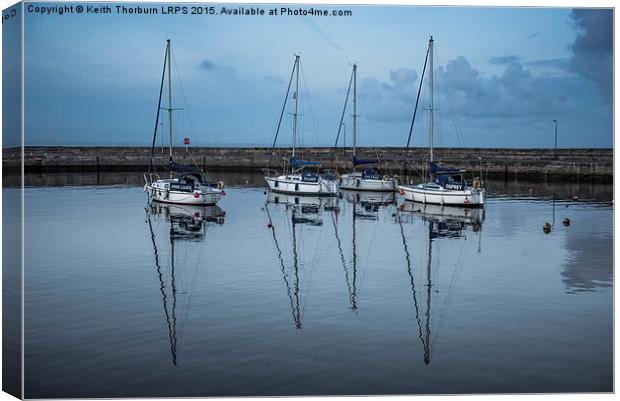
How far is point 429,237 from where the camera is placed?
91.8 ft

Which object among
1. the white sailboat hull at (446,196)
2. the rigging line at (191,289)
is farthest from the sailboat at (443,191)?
the rigging line at (191,289)

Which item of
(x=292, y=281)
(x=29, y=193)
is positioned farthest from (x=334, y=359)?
(x=29, y=193)

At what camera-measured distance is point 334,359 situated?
1188cm

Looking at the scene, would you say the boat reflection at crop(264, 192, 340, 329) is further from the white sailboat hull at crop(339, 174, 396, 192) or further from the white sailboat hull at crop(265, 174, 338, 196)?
the white sailboat hull at crop(339, 174, 396, 192)

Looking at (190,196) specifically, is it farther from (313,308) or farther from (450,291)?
(313,308)

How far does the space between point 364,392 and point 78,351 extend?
470cm

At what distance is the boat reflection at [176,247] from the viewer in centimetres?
1595

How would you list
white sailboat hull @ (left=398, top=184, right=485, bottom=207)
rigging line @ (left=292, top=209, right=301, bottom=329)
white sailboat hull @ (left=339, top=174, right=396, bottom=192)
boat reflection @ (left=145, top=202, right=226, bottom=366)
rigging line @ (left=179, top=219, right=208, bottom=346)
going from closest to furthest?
rigging line @ (left=179, top=219, right=208, bottom=346) < rigging line @ (left=292, top=209, right=301, bottom=329) < boat reflection @ (left=145, top=202, right=226, bottom=366) < white sailboat hull @ (left=398, top=184, right=485, bottom=207) < white sailboat hull @ (left=339, top=174, right=396, bottom=192)

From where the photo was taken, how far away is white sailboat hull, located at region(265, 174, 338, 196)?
4766cm

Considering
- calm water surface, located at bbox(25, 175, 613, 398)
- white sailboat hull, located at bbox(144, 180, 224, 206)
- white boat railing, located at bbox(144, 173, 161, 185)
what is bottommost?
calm water surface, located at bbox(25, 175, 613, 398)

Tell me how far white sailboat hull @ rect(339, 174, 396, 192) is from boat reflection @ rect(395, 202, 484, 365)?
960 cm

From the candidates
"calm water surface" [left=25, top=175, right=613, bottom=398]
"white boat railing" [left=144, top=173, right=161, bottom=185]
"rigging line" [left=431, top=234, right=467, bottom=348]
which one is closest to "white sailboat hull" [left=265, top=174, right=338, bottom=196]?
"white boat railing" [left=144, top=173, right=161, bottom=185]

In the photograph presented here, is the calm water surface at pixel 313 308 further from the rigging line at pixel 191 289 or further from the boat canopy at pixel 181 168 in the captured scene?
the boat canopy at pixel 181 168

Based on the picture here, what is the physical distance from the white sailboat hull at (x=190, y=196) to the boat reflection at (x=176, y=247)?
1.11 feet
